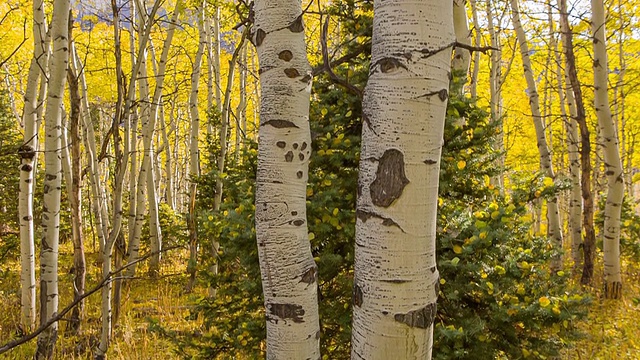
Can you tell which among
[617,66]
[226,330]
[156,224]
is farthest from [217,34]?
[617,66]

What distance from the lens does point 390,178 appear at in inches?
40.4

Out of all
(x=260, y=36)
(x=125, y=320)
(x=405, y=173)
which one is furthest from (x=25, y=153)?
(x=125, y=320)

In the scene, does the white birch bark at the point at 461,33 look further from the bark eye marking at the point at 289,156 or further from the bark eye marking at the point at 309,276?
the bark eye marking at the point at 309,276

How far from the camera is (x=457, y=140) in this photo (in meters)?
2.77

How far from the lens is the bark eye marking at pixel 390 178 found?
102 cm

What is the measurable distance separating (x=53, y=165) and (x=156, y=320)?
1.40 meters

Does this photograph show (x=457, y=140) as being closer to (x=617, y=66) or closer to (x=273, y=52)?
(x=273, y=52)

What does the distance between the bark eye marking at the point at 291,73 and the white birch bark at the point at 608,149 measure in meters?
5.59

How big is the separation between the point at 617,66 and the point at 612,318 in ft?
30.4

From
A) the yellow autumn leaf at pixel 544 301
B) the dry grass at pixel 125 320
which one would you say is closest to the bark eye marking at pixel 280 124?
the dry grass at pixel 125 320

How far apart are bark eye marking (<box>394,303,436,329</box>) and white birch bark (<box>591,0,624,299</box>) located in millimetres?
5733

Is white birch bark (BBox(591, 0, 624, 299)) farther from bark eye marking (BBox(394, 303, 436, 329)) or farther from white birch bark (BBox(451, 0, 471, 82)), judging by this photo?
bark eye marking (BBox(394, 303, 436, 329))

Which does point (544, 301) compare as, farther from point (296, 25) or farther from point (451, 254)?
point (296, 25)

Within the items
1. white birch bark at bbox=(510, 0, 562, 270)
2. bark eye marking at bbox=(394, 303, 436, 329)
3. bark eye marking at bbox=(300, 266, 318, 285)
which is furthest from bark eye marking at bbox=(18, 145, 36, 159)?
white birch bark at bbox=(510, 0, 562, 270)
